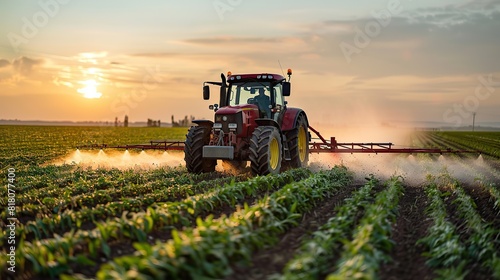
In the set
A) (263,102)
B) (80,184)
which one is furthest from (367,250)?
(263,102)

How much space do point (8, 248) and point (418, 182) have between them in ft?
35.0

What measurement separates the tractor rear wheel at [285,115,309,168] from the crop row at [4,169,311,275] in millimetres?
5563

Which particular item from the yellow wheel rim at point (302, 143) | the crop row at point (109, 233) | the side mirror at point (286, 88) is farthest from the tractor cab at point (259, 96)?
the crop row at point (109, 233)

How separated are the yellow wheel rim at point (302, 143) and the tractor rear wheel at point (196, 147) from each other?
11.4ft

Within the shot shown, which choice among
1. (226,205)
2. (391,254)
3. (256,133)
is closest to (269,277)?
(391,254)

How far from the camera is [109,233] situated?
7.14 meters

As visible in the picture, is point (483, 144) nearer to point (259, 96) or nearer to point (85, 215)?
point (259, 96)

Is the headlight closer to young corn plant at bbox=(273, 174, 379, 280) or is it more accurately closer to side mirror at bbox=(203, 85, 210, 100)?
side mirror at bbox=(203, 85, 210, 100)

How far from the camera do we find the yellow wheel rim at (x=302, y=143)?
17188mm

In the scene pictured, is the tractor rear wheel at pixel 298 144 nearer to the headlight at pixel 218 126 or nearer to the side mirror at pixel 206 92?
the headlight at pixel 218 126

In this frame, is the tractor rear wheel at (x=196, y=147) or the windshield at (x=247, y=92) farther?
the windshield at (x=247, y=92)

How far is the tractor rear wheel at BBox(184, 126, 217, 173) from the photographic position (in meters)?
14.6

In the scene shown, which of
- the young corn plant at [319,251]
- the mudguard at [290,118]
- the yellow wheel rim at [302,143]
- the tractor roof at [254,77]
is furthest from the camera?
the yellow wheel rim at [302,143]

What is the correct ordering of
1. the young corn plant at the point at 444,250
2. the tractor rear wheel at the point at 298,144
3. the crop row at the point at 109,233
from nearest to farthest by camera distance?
the crop row at the point at 109,233 → the young corn plant at the point at 444,250 → the tractor rear wheel at the point at 298,144
